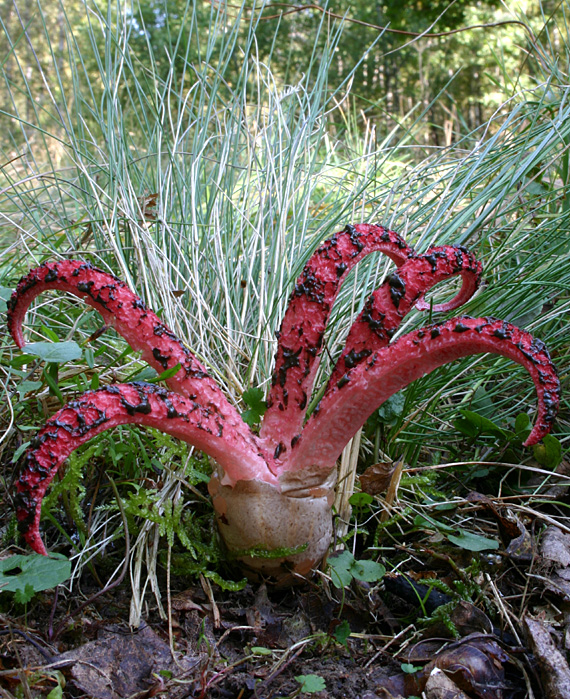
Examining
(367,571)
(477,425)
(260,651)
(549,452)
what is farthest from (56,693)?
(549,452)

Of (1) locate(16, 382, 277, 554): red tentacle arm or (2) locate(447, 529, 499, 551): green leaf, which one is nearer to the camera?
(1) locate(16, 382, 277, 554): red tentacle arm

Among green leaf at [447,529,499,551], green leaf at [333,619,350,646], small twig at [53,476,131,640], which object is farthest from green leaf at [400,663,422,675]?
small twig at [53,476,131,640]

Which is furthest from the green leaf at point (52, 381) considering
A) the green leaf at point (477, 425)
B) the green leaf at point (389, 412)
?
the green leaf at point (477, 425)

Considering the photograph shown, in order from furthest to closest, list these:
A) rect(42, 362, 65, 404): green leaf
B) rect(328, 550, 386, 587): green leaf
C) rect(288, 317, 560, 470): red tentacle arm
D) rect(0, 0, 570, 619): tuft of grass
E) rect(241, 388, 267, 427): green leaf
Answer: rect(0, 0, 570, 619): tuft of grass → rect(241, 388, 267, 427): green leaf → rect(42, 362, 65, 404): green leaf → rect(328, 550, 386, 587): green leaf → rect(288, 317, 560, 470): red tentacle arm

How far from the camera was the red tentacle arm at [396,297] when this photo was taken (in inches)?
51.6

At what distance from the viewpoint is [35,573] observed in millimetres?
1222

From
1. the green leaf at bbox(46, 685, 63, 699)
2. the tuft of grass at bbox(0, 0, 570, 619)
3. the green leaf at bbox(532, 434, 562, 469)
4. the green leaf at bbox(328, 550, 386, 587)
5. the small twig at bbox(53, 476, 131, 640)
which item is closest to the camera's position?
the green leaf at bbox(46, 685, 63, 699)

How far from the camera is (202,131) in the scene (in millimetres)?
2564

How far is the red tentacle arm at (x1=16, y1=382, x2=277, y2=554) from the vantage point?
1.07 metres

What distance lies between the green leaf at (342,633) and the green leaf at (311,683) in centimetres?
15

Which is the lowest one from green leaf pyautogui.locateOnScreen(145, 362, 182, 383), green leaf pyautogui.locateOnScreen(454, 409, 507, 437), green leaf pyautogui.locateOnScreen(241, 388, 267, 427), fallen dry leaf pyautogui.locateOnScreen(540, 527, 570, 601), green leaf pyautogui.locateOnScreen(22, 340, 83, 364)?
fallen dry leaf pyautogui.locateOnScreen(540, 527, 570, 601)

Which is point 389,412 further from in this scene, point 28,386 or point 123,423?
point 28,386

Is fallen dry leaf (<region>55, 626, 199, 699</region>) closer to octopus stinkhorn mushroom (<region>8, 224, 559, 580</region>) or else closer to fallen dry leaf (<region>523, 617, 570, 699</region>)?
octopus stinkhorn mushroom (<region>8, 224, 559, 580</region>)

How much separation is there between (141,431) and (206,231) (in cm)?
104
